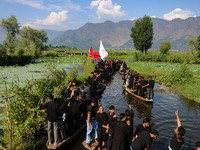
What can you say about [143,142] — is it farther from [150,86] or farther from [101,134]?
[150,86]

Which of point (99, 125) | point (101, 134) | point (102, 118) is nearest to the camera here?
point (102, 118)

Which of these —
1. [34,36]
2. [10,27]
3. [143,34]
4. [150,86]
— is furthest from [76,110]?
[34,36]

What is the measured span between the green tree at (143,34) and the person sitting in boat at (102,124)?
57.4m

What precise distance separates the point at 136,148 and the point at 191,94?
1328 centimetres

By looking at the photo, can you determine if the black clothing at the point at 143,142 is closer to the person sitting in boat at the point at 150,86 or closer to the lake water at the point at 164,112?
the lake water at the point at 164,112

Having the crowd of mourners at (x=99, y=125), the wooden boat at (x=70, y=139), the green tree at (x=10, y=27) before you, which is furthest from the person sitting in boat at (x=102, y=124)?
the green tree at (x=10, y=27)

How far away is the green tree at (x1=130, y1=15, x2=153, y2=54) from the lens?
196ft

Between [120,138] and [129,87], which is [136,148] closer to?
[120,138]

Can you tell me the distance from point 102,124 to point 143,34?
59.1 meters

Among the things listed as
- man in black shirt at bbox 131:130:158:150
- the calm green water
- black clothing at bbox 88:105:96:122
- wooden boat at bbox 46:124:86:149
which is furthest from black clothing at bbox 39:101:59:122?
man in black shirt at bbox 131:130:158:150

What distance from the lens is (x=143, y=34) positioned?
5994 cm

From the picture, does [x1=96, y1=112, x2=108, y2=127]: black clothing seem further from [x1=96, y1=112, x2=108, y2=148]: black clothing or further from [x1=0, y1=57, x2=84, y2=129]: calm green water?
[x1=0, y1=57, x2=84, y2=129]: calm green water

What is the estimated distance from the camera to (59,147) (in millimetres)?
6461

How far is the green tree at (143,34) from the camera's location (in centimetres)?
5978
